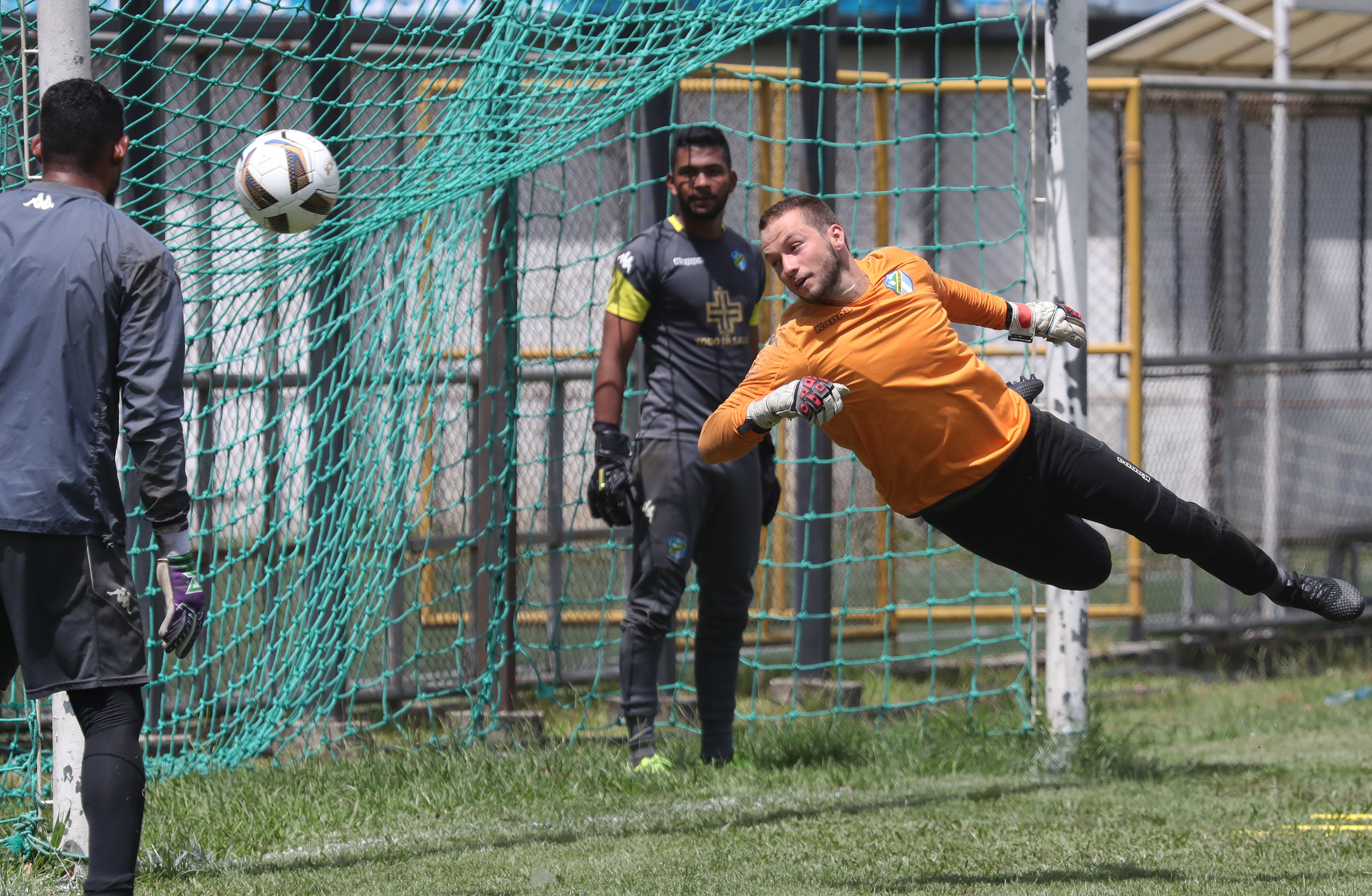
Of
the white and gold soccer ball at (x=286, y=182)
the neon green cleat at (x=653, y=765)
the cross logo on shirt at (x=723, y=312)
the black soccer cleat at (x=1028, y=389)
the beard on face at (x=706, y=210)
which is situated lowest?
the neon green cleat at (x=653, y=765)

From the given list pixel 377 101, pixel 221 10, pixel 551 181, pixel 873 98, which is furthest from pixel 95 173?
pixel 873 98

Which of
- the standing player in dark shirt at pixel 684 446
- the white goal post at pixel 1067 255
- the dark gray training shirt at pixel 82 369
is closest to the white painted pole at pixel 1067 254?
the white goal post at pixel 1067 255

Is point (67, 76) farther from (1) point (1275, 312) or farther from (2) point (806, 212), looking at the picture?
(1) point (1275, 312)

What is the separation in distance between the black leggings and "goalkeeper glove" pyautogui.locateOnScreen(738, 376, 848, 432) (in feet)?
6.09

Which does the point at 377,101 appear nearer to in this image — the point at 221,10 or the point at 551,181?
the point at 221,10

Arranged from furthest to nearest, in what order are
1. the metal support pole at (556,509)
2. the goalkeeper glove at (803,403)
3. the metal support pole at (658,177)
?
1. the metal support pole at (556,509)
2. the metal support pole at (658,177)
3. the goalkeeper glove at (803,403)

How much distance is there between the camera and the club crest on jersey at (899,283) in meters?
4.50

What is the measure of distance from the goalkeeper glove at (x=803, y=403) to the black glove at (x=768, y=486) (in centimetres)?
193

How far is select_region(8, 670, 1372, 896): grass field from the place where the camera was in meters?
4.23

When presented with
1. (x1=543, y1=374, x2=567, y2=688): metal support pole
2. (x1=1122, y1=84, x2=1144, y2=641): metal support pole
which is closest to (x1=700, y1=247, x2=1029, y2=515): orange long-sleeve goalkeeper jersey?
(x1=543, y1=374, x2=567, y2=688): metal support pole

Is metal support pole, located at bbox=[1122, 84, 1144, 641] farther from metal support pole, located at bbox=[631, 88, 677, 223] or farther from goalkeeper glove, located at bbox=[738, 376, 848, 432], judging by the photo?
goalkeeper glove, located at bbox=[738, 376, 848, 432]

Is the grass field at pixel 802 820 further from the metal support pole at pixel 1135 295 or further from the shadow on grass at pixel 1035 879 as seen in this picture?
the metal support pole at pixel 1135 295

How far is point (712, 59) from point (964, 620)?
4642 mm

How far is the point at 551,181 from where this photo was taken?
7.68 metres
